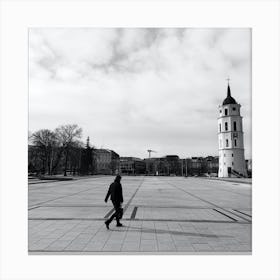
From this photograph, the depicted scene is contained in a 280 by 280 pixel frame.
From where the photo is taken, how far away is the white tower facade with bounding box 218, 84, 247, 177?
72.3 m

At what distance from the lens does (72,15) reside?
5012 mm

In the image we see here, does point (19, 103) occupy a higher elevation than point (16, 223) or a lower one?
higher

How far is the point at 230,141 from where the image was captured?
2911 inches

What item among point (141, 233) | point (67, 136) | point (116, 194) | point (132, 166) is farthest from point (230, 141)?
point (132, 166)

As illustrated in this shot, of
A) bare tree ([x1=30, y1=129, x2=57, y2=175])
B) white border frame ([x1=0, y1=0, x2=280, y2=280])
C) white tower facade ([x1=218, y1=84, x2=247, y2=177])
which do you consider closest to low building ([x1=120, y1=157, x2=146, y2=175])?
white tower facade ([x1=218, y1=84, x2=247, y2=177])

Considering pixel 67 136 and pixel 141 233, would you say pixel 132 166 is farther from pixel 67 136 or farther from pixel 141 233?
pixel 141 233

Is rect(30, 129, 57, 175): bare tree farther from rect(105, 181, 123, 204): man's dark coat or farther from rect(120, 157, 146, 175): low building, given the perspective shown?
rect(120, 157, 146, 175): low building

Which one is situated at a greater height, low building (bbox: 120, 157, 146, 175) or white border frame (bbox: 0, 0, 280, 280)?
white border frame (bbox: 0, 0, 280, 280)

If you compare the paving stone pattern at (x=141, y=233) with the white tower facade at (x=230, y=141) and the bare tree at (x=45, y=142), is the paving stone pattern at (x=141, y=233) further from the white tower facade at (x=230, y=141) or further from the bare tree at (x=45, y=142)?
the white tower facade at (x=230, y=141)

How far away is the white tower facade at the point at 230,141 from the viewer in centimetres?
7231

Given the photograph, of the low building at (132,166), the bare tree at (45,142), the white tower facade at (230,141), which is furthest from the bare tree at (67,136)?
the low building at (132,166)
